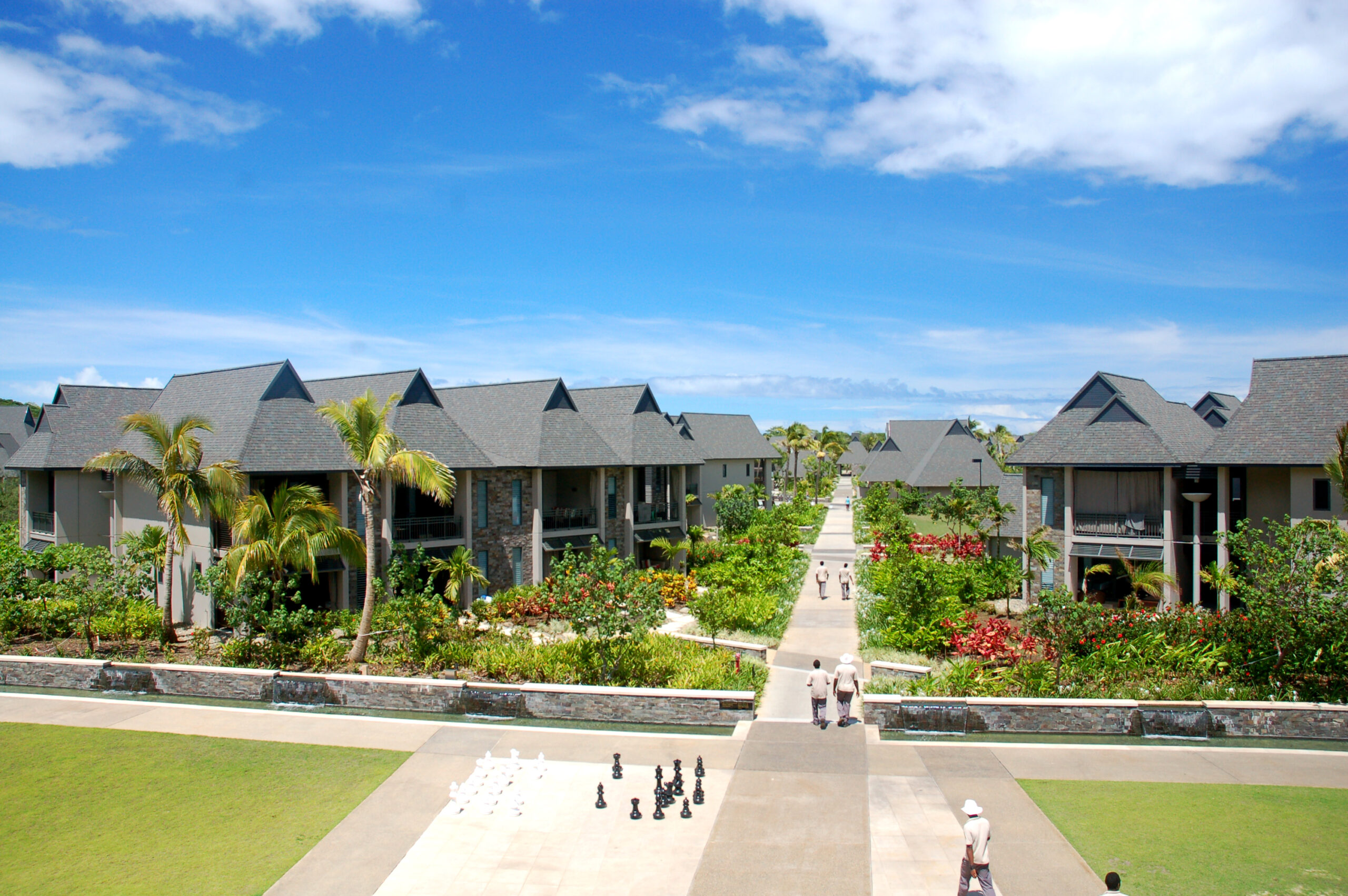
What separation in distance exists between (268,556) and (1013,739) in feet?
59.2

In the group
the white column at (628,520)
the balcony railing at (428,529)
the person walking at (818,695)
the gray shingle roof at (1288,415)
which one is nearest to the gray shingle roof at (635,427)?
the white column at (628,520)

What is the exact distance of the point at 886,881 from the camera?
9992 millimetres

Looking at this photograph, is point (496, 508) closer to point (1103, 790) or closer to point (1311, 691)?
point (1103, 790)

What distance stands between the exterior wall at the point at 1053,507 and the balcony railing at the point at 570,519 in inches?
649

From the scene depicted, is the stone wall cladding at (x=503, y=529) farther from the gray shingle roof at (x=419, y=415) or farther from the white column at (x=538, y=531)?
the gray shingle roof at (x=419, y=415)

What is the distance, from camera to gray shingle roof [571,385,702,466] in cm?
3466

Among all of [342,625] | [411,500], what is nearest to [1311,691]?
[342,625]

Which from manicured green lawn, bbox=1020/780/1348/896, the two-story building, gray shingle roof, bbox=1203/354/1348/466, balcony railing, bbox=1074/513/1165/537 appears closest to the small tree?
manicured green lawn, bbox=1020/780/1348/896

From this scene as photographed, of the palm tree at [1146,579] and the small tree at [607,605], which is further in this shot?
the palm tree at [1146,579]

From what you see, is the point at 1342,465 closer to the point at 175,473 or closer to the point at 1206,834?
the point at 1206,834

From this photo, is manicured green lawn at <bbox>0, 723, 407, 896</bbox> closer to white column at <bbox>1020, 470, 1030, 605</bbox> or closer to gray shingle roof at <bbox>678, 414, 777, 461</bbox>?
A: white column at <bbox>1020, 470, 1030, 605</bbox>

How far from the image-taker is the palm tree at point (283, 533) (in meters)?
21.0

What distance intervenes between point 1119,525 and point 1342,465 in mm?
8953

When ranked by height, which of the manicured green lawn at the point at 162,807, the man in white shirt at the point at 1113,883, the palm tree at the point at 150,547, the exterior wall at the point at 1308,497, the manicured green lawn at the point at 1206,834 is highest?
the exterior wall at the point at 1308,497
